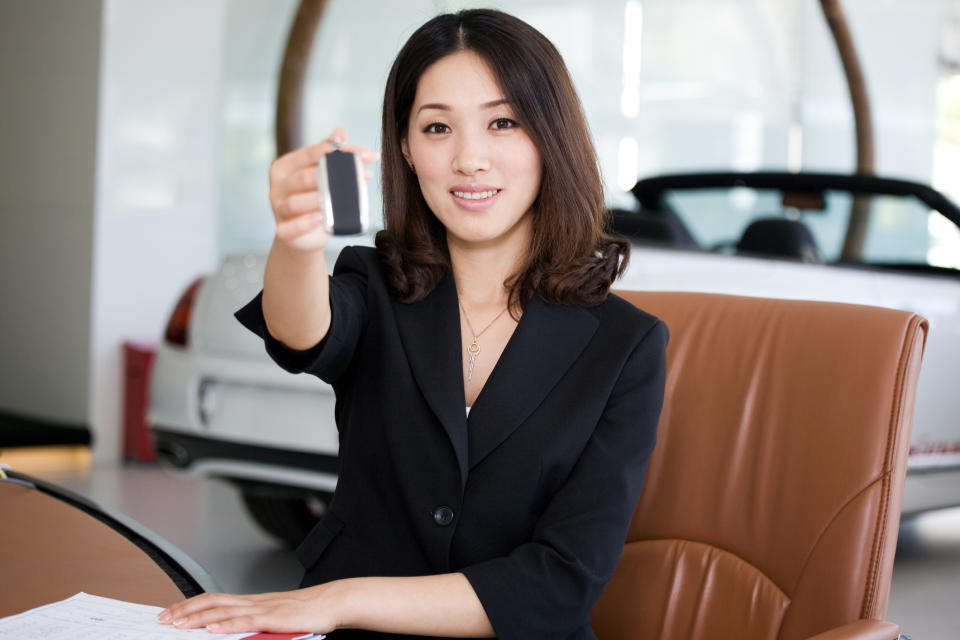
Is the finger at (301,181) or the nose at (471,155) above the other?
the nose at (471,155)

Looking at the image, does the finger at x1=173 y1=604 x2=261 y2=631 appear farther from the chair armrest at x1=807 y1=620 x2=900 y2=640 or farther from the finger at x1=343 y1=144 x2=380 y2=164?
the chair armrest at x1=807 y1=620 x2=900 y2=640

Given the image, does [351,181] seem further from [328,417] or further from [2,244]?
[2,244]

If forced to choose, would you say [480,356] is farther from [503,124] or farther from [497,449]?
[503,124]

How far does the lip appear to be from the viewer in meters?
1.28

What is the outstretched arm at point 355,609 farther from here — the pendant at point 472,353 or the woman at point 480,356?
the pendant at point 472,353

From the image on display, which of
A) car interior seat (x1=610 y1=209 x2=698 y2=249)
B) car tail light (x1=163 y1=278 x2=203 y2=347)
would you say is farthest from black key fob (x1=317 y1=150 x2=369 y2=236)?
car interior seat (x1=610 y1=209 x2=698 y2=249)

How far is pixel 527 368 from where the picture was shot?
1.26m

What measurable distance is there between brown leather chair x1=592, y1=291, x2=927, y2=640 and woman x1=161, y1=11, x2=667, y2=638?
0.50ft

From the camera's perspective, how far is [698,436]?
4.54 feet

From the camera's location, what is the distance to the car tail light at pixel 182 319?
304cm

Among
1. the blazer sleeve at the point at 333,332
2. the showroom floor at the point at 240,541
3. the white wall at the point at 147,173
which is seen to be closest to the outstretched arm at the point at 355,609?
the blazer sleeve at the point at 333,332

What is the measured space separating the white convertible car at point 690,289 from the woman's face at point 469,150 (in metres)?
1.43

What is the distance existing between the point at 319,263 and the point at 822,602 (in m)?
0.70

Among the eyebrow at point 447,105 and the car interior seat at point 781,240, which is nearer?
the eyebrow at point 447,105
